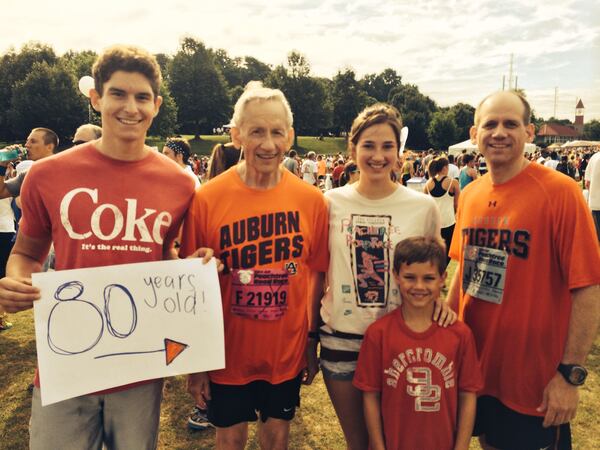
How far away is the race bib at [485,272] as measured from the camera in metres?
2.20

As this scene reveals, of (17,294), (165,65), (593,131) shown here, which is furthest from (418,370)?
(593,131)

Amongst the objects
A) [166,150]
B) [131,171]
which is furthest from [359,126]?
[166,150]

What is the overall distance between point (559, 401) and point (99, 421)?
236 centimetres

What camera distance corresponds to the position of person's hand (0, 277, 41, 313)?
181 cm

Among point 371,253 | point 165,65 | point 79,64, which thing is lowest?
point 371,253

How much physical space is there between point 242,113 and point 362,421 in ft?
6.54

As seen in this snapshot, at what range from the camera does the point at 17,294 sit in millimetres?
1807

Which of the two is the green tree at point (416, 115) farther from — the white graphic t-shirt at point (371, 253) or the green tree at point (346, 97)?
the white graphic t-shirt at point (371, 253)

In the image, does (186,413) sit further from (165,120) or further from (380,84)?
(380,84)

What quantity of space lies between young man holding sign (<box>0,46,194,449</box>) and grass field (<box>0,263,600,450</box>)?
5.76ft

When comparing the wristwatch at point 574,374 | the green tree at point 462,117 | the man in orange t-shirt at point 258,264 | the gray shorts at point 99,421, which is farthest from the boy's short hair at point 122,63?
the green tree at point 462,117

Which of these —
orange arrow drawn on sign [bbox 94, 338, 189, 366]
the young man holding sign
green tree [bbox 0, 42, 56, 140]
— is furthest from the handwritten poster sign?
green tree [bbox 0, 42, 56, 140]

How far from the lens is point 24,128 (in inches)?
1724

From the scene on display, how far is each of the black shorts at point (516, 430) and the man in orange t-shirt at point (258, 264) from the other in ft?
3.71
